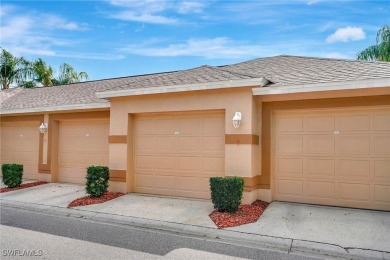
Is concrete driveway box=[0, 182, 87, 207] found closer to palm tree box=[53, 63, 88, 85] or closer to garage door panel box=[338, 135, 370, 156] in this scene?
garage door panel box=[338, 135, 370, 156]

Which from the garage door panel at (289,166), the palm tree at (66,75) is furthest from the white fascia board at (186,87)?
the palm tree at (66,75)

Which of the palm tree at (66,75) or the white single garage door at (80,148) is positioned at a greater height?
the palm tree at (66,75)

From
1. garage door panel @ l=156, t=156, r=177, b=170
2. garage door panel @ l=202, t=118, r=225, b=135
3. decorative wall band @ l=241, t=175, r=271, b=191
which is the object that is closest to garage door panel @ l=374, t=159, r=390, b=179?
decorative wall band @ l=241, t=175, r=271, b=191

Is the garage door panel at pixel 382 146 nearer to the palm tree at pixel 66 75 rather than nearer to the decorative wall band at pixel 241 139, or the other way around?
the decorative wall band at pixel 241 139

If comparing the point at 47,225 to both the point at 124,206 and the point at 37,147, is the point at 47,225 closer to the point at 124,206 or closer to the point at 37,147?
the point at 124,206

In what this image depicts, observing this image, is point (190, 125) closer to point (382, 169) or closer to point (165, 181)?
point (165, 181)

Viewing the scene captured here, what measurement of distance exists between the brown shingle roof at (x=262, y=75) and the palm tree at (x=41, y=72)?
1051cm

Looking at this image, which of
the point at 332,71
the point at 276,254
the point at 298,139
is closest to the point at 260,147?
the point at 298,139

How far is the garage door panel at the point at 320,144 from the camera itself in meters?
7.90

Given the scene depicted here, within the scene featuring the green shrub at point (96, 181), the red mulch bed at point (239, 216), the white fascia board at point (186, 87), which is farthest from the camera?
the green shrub at point (96, 181)

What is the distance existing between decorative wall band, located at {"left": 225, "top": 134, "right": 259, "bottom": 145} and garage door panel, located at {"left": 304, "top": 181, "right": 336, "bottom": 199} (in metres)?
1.98

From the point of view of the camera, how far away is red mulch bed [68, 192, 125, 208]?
8359 mm

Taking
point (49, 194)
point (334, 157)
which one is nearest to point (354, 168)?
point (334, 157)

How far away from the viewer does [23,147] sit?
13.4 meters
